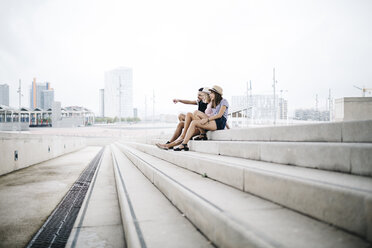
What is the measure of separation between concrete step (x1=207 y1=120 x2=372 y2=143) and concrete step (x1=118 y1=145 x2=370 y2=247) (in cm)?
98

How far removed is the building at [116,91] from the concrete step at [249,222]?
139165 mm

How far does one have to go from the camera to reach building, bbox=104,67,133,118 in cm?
13762

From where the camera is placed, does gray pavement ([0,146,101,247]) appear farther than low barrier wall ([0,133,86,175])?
No

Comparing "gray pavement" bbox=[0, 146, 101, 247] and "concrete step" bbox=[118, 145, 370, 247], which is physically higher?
"concrete step" bbox=[118, 145, 370, 247]

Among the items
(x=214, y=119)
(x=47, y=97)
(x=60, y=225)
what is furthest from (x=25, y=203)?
(x=47, y=97)

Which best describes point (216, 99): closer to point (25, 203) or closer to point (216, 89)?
point (216, 89)

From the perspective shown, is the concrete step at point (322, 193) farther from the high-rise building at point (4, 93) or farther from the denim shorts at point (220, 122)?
the high-rise building at point (4, 93)

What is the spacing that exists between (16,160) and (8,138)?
0.95 m

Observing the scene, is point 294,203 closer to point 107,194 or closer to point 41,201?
point 107,194

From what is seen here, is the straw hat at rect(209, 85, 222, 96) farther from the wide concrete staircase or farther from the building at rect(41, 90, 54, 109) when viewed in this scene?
the building at rect(41, 90, 54, 109)

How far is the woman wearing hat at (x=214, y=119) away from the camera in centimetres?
443

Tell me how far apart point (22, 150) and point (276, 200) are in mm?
8654

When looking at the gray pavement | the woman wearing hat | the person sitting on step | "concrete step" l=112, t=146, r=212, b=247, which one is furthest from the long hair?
the gray pavement

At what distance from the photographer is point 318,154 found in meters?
1.73
